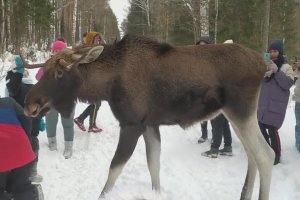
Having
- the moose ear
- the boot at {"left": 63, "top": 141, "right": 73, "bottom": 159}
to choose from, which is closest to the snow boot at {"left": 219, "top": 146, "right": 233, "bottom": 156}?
the boot at {"left": 63, "top": 141, "right": 73, "bottom": 159}

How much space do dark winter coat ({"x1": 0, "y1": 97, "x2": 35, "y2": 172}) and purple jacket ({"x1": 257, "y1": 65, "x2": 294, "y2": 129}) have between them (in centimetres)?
374

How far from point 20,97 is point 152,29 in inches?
1319

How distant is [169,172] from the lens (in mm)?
6160

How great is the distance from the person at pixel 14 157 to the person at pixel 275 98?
12.2 feet

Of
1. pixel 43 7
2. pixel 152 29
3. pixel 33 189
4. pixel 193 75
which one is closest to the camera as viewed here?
pixel 33 189

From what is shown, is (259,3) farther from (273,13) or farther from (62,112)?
(62,112)

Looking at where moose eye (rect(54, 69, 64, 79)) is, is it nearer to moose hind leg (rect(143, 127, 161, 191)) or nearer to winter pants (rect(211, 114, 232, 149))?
moose hind leg (rect(143, 127, 161, 191))

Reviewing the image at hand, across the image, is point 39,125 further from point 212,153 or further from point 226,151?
point 226,151

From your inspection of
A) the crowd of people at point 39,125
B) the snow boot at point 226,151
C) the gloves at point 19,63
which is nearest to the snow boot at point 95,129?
the crowd of people at point 39,125

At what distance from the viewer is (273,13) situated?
76.3ft

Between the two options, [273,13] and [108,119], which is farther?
[273,13]

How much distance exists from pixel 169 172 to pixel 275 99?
2016mm

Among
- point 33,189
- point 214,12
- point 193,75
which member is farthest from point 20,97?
point 214,12

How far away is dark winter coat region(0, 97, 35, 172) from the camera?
12.6 feet
